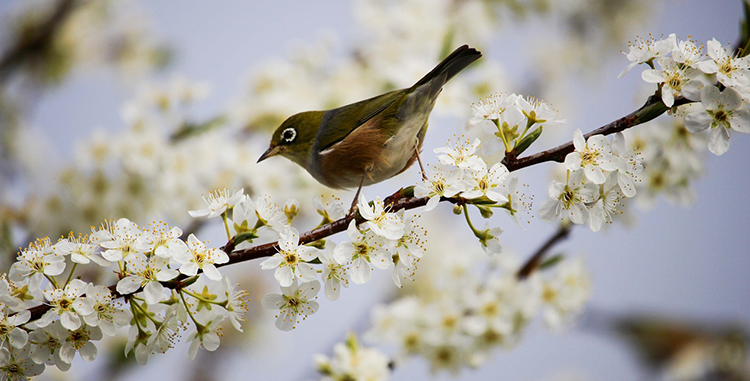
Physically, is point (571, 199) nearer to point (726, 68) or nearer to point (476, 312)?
point (726, 68)

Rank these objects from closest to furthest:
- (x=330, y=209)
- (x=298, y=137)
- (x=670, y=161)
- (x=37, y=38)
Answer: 1. (x=330, y=209)
2. (x=298, y=137)
3. (x=670, y=161)
4. (x=37, y=38)

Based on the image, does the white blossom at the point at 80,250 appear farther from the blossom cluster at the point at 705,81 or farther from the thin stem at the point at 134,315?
the blossom cluster at the point at 705,81

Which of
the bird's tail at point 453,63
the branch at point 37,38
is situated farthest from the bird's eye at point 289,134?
the branch at point 37,38

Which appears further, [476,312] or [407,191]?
[476,312]

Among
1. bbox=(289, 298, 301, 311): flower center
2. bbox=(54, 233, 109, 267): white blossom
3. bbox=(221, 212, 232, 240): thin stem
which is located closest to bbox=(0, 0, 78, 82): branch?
bbox=(54, 233, 109, 267): white blossom

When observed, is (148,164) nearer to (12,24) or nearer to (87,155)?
(87,155)

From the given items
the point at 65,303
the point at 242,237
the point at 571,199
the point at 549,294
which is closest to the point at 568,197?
the point at 571,199
